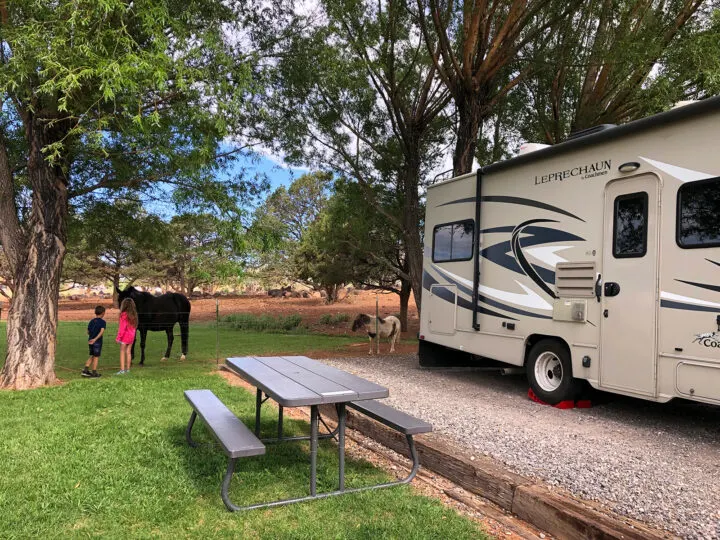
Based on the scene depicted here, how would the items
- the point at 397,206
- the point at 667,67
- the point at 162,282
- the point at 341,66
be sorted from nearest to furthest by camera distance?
1. the point at 667,67
2. the point at 341,66
3. the point at 397,206
4. the point at 162,282

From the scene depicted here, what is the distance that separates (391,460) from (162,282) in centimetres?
3935

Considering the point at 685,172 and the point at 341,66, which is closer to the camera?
the point at 685,172

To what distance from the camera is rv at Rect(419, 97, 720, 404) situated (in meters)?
5.22

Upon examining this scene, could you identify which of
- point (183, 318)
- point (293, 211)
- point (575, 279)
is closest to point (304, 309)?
point (293, 211)

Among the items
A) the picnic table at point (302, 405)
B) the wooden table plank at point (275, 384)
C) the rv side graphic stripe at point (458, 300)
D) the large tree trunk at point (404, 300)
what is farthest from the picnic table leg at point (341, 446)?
the large tree trunk at point (404, 300)

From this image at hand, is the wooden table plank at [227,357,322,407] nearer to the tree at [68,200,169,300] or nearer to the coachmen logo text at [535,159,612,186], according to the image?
the coachmen logo text at [535,159,612,186]

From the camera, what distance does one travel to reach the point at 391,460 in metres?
4.80

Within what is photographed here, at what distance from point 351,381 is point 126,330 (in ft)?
22.6

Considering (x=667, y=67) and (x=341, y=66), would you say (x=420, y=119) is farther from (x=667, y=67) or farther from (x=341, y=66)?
(x=667, y=67)

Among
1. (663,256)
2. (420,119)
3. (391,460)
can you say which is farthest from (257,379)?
(420,119)

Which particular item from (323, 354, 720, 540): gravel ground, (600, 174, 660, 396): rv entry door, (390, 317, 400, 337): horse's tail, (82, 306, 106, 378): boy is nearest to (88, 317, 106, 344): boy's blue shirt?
(82, 306, 106, 378): boy

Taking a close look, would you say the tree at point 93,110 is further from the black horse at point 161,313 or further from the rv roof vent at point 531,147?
the rv roof vent at point 531,147

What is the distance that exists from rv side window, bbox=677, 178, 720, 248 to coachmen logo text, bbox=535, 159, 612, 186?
98 cm

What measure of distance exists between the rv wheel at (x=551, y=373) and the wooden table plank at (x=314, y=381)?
3.43 meters
